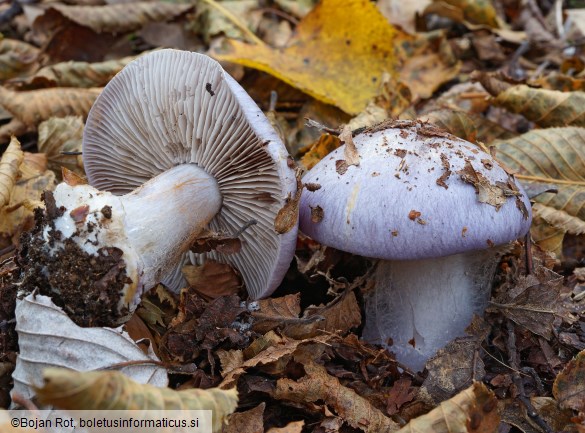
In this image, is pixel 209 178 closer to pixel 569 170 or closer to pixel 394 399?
pixel 394 399

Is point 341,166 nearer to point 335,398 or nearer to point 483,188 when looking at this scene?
point 483,188

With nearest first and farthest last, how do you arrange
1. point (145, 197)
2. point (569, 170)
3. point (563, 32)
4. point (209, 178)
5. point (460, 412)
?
point (460, 412), point (145, 197), point (209, 178), point (569, 170), point (563, 32)

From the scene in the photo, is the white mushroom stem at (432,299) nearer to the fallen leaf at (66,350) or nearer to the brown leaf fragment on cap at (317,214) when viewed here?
the brown leaf fragment on cap at (317,214)

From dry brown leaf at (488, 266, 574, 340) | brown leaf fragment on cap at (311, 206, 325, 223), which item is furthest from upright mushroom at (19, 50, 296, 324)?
dry brown leaf at (488, 266, 574, 340)

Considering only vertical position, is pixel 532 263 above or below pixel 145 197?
below

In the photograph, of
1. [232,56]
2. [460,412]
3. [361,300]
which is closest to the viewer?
[460,412]

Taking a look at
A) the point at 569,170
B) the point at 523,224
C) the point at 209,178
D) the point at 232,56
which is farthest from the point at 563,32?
the point at 209,178
